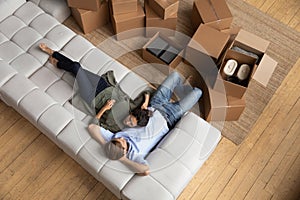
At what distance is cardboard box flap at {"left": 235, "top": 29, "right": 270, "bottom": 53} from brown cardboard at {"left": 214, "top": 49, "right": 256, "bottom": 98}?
0.16 metres

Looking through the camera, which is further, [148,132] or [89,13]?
[89,13]

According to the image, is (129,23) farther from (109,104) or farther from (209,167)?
(209,167)

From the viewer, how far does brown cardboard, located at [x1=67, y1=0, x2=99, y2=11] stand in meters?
2.54

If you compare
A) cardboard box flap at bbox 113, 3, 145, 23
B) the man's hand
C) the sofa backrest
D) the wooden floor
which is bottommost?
the wooden floor

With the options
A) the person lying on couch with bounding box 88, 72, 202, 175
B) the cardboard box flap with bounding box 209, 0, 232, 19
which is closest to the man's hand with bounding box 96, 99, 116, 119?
the person lying on couch with bounding box 88, 72, 202, 175

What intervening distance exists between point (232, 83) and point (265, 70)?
17.3 inches

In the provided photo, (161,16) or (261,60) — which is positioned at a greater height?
(161,16)

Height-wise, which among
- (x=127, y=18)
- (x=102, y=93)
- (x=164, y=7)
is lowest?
(x=102, y=93)

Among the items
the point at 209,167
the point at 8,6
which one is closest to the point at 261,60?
the point at 209,167

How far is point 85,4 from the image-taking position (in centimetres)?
256

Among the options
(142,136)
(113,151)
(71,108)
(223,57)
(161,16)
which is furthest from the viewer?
(161,16)

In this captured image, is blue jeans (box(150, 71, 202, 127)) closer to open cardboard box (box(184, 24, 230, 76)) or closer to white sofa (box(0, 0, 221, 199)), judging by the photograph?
white sofa (box(0, 0, 221, 199))

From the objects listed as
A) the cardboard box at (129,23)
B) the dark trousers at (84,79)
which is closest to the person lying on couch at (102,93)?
the dark trousers at (84,79)

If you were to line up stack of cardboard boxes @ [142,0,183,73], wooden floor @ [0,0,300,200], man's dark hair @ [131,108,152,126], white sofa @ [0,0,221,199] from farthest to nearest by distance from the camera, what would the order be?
1. stack of cardboard boxes @ [142,0,183,73]
2. wooden floor @ [0,0,300,200]
3. man's dark hair @ [131,108,152,126]
4. white sofa @ [0,0,221,199]
